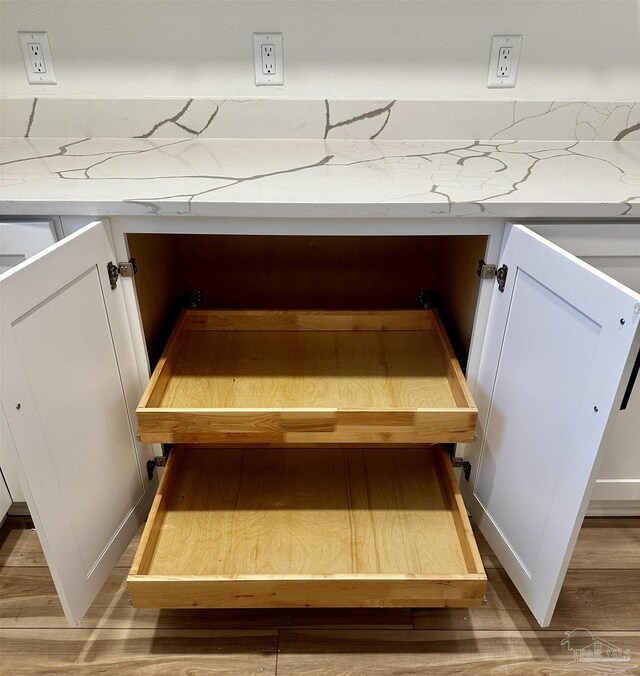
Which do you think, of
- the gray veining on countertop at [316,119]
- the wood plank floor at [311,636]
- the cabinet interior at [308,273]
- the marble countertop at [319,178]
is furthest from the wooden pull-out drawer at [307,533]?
the gray veining on countertop at [316,119]

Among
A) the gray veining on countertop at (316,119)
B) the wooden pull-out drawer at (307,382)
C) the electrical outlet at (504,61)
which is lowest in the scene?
the wooden pull-out drawer at (307,382)

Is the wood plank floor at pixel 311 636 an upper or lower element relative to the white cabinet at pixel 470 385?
lower

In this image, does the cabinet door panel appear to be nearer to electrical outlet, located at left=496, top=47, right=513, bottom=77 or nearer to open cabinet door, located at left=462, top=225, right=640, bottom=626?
open cabinet door, located at left=462, top=225, right=640, bottom=626

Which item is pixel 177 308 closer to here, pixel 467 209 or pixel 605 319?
pixel 467 209

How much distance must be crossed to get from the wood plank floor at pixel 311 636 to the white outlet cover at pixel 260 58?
4.12ft

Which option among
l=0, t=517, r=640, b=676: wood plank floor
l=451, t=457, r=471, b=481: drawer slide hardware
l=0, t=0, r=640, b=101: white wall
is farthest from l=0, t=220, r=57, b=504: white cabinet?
l=451, t=457, r=471, b=481: drawer slide hardware

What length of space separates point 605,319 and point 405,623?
0.78m

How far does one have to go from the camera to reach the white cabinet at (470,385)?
841 millimetres

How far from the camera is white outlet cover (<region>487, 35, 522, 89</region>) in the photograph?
53.7 inches

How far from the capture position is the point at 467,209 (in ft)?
3.33

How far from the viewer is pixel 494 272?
3.63 ft

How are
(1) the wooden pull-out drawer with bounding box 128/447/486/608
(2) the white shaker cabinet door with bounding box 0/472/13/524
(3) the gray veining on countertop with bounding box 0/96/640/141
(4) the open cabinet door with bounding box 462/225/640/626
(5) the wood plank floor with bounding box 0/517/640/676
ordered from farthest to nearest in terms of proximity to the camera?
(3) the gray veining on countertop with bounding box 0/96/640/141 < (2) the white shaker cabinet door with bounding box 0/472/13/524 < (5) the wood plank floor with bounding box 0/517/640/676 < (1) the wooden pull-out drawer with bounding box 128/447/486/608 < (4) the open cabinet door with bounding box 462/225/640/626

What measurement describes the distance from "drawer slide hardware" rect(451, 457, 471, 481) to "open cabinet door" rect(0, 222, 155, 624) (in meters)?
0.75

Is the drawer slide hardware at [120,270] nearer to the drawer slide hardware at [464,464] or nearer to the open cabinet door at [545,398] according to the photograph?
the open cabinet door at [545,398]
